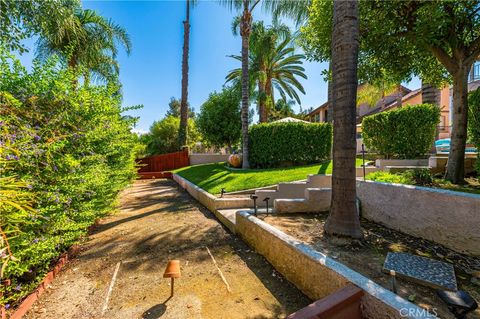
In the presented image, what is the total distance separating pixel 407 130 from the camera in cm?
849

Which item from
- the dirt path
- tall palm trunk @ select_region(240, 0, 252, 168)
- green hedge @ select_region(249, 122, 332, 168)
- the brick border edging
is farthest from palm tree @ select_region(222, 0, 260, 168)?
the brick border edging

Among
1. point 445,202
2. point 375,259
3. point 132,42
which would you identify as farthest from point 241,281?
point 132,42

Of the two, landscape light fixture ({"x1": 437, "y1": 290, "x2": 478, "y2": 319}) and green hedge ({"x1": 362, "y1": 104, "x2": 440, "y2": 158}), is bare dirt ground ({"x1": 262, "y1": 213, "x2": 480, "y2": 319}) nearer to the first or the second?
landscape light fixture ({"x1": 437, "y1": 290, "x2": 478, "y2": 319})

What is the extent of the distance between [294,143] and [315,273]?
937 centimetres

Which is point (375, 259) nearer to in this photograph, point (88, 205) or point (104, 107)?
point (88, 205)

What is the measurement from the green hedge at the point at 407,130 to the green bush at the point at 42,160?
9.16 metres

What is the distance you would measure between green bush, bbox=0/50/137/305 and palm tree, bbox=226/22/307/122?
16272 mm

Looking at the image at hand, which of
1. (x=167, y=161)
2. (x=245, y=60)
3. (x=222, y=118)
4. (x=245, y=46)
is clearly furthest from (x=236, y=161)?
(x=167, y=161)

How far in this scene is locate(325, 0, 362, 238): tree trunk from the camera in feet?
12.0

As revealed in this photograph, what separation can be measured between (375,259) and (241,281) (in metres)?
1.82

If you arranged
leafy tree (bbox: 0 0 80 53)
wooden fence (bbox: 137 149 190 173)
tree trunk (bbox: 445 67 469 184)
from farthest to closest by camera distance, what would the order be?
wooden fence (bbox: 137 149 190 173), tree trunk (bbox: 445 67 469 184), leafy tree (bbox: 0 0 80 53)

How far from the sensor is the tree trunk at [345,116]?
3.67 metres

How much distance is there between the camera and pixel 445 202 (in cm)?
356

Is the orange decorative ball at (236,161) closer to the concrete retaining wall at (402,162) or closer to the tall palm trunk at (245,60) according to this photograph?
the tall palm trunk at (245,60)
